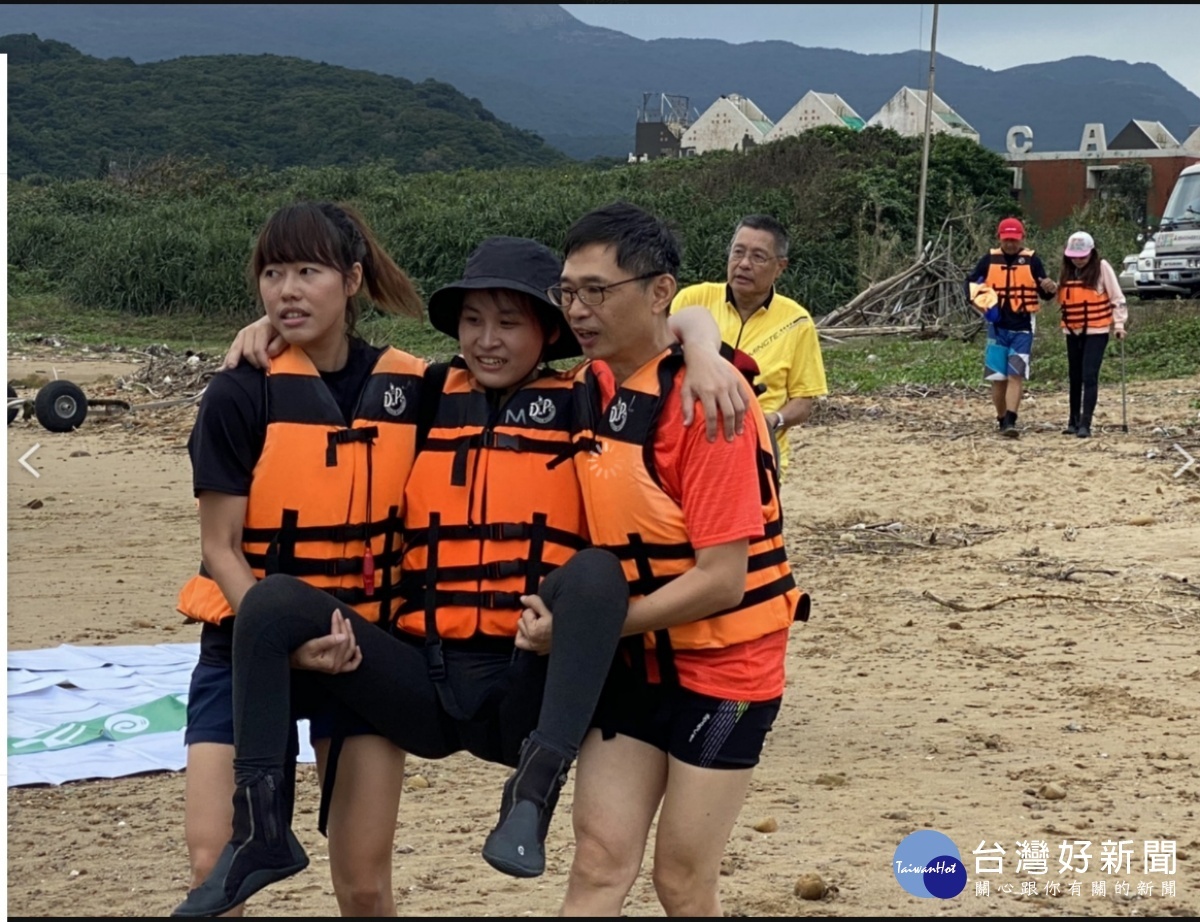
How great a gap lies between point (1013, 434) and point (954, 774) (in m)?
8.96

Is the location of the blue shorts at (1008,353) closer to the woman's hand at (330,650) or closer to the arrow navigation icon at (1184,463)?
the arrow navigation icon at (1184,463)

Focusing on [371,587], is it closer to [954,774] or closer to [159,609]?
[954,774]

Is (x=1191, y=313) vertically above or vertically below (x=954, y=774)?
above

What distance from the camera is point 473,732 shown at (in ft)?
11.3

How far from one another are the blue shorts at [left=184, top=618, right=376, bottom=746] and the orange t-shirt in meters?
0.71

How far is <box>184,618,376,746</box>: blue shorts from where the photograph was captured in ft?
11.4

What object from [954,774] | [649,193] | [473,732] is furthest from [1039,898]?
[649,193]

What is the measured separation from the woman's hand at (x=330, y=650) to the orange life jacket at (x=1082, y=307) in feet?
38.9

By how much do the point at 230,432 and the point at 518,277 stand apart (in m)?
0.70

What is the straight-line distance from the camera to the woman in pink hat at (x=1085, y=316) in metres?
14.0

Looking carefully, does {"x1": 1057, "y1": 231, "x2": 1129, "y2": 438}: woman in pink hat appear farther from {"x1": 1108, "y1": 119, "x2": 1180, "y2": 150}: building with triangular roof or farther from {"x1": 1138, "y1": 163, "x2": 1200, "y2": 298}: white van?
{"x1": 1108, "y1": 119, "x2": 1180, "y2": 150}: building with triangular roof

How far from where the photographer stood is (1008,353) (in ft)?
46.2

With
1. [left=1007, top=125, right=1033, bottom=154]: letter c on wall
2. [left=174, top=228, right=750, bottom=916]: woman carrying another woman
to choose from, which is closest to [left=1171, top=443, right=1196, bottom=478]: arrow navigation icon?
[left=174, top=228, right=750, bottom=916]: woman carrying another woman
